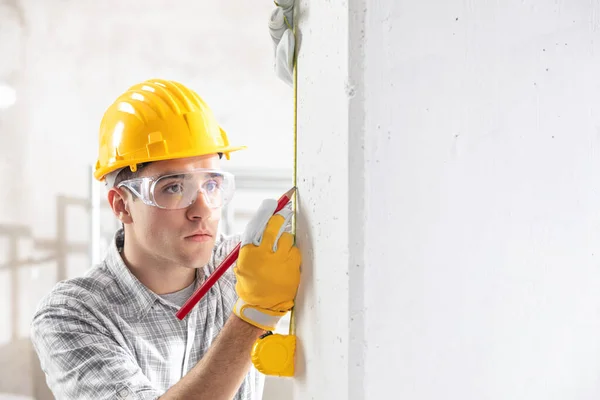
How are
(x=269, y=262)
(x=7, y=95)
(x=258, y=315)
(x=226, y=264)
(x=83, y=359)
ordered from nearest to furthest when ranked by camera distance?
(x=269, y=262), (x=258, y=315), (x=226, y=264), (x=83, y=359), (x=7, y=95)

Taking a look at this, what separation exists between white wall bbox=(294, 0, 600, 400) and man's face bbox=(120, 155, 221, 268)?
82 centimetres

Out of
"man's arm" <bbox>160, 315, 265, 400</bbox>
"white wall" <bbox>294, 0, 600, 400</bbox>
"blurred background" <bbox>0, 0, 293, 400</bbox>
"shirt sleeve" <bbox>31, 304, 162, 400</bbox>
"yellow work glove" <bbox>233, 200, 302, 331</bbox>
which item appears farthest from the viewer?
"blurred background" <bbox>0, 0, 293, 400</bbox>

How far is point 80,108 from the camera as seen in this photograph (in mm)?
3789

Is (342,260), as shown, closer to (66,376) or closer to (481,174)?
(481,174)

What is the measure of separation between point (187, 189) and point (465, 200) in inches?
38.7

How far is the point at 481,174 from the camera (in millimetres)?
855

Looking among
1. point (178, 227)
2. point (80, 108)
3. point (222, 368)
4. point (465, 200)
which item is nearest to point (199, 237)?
point (178, 227)

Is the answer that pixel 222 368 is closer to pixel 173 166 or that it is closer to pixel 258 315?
pixel 258 315

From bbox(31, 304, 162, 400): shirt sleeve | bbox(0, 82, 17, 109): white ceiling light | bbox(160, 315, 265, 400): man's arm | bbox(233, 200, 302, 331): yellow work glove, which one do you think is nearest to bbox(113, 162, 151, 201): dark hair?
bbox(31, 304, 162, 400): shirt sleeve

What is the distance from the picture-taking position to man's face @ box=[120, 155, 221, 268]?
1.66 meters

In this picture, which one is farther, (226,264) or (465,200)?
(226,264)

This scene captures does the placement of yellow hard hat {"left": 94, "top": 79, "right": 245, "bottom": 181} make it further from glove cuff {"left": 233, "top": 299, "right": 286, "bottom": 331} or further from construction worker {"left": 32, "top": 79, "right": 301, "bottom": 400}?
glove cuff {"left": 233, "top": 299, "right": 286, "bottom": 331}

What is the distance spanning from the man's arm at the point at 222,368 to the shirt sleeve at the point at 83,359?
0.13 m

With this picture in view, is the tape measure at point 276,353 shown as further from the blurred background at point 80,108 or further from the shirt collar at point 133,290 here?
the blurred background at point 80,108
